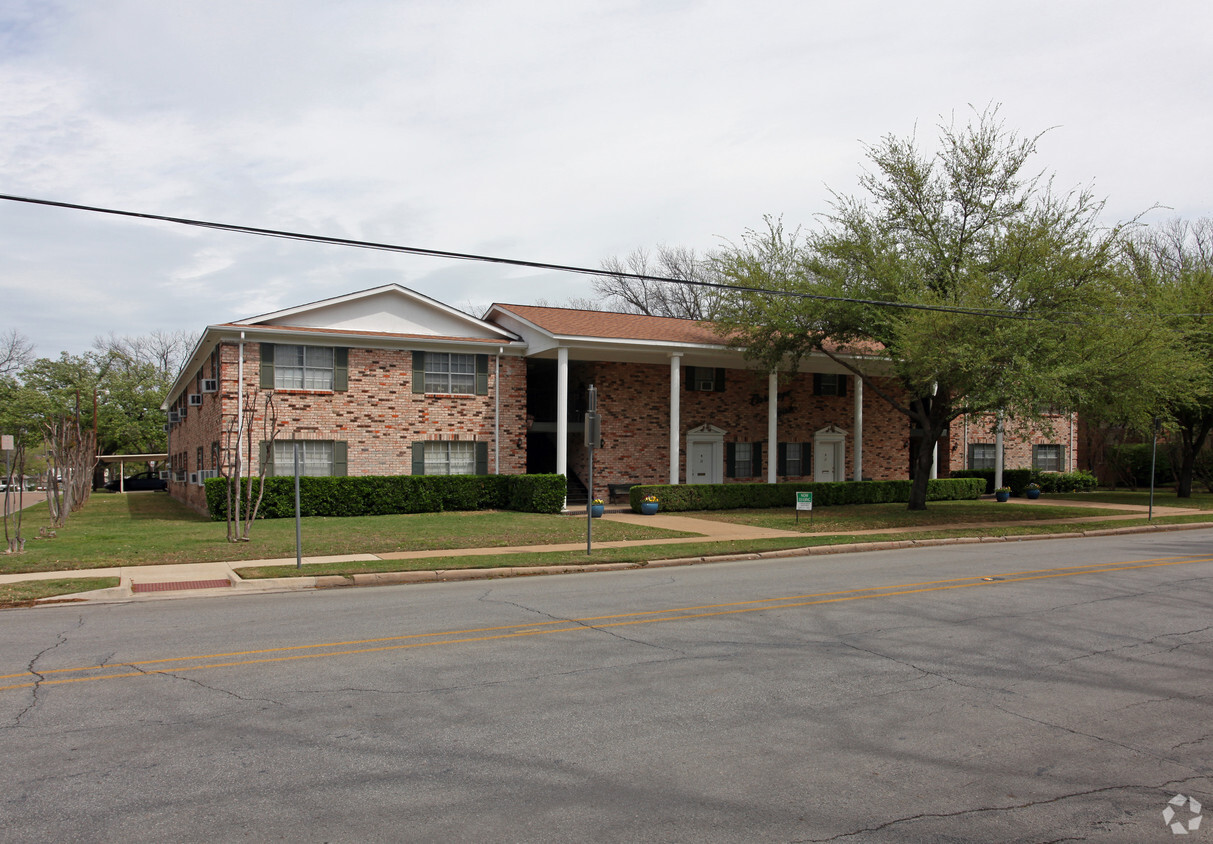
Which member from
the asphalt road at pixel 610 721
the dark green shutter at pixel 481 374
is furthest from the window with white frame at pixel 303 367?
the asphalt road at pixel 610 721

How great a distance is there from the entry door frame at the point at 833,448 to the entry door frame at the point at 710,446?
4.03 meters

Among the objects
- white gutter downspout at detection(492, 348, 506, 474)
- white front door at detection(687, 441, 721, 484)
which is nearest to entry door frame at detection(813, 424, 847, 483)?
white front door at detection(687, 441, 721, 484)

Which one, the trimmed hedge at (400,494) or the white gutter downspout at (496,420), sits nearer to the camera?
the trimmed hedge at (400,494)

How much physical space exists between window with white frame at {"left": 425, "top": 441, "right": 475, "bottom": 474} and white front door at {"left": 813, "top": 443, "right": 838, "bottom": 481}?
43.2 ft

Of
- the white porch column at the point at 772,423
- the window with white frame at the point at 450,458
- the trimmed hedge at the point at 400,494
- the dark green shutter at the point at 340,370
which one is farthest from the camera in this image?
the white porch column at the point at 772,423

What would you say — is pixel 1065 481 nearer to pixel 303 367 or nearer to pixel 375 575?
pixel 303 367

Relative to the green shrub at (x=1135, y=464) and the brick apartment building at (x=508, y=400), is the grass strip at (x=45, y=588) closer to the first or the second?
the brick apartment building at (x=508, y=400)

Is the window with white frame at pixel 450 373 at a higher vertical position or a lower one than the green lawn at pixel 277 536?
higher

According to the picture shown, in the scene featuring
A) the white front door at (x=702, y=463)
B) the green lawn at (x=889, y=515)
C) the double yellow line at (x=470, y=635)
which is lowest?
the green lawn at (x=889, y=515)

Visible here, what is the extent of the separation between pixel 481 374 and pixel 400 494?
14.7 feet

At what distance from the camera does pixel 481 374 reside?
86.7ft

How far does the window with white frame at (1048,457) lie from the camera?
3800 cm

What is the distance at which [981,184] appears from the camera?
23.5 meters

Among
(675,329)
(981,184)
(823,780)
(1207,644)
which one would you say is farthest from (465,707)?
(675,329)
